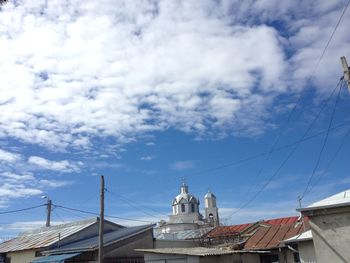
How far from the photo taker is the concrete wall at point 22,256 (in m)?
31.1

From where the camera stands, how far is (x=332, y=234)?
16.9 meters

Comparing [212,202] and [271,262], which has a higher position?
[212,202]

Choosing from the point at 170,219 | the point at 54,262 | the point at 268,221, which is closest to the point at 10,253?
the point at 54,262

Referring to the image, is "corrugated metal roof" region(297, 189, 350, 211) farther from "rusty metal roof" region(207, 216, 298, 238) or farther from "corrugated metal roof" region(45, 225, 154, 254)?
"rusty metal roof" region(207, 216, 298, 238)

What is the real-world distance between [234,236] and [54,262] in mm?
17461

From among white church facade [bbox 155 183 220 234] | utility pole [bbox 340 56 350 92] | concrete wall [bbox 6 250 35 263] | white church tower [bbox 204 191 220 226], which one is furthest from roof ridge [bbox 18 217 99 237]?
white church tower [bbox 204 191 220 226]

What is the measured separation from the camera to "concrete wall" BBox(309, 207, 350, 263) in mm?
16586

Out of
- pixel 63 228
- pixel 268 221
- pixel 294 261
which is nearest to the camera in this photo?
pixel 294 261

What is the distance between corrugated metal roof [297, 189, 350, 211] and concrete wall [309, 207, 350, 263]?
0.27 m

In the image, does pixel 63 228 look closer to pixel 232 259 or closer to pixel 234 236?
pixel 234 236

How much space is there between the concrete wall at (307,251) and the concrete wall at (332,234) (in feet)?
13.4

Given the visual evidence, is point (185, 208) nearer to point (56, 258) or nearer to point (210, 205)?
point (210, 205)

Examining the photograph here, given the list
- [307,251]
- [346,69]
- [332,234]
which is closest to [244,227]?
[307,251]

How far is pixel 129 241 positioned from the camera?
28.1 meters
